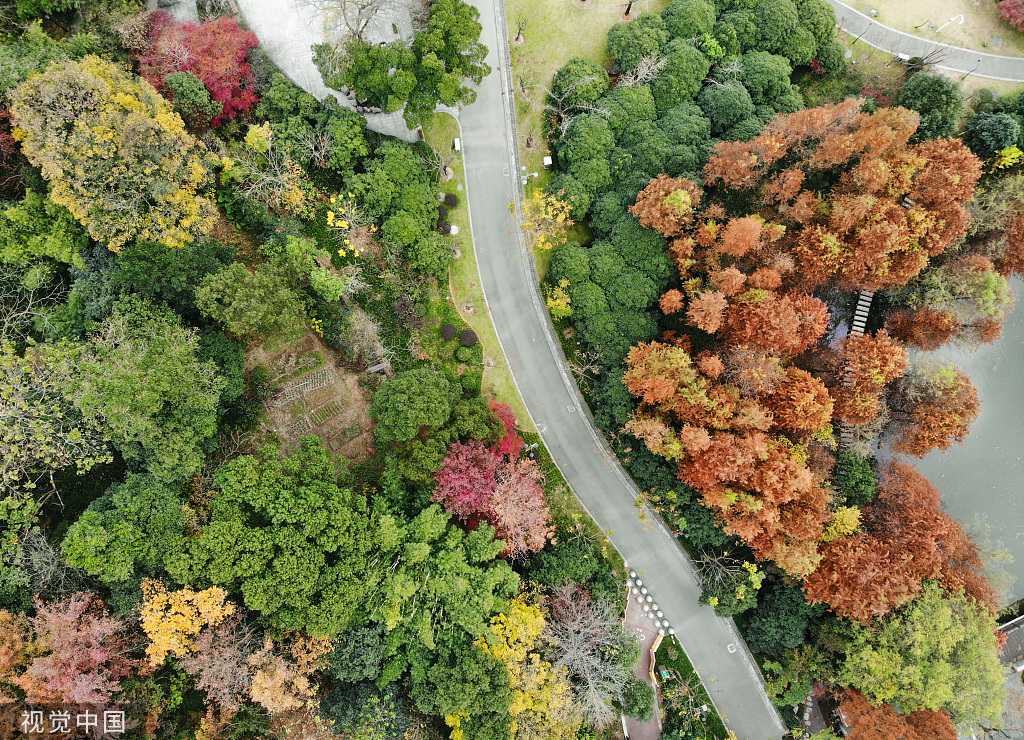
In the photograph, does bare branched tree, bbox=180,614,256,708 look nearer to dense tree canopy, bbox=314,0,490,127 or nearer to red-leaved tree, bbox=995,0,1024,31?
dense tree canopy, bbox=314,0,490,127

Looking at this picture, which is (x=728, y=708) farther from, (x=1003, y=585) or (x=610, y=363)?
(x=610, y=363)

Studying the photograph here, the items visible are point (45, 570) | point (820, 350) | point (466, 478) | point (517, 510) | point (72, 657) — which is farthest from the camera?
point (820, 350)

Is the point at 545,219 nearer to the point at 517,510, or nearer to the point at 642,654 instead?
the point at 517,510

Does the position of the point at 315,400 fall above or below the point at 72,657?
above

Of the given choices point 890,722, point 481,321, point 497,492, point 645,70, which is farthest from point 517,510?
point 645,70

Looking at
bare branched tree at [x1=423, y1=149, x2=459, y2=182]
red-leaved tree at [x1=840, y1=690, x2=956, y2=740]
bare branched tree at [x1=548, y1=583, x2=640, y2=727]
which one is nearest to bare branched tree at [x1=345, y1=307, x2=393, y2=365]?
bare branched tree at [x1=423, y1=149, x2=459, y2=182]

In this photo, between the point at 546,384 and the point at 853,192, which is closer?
the point at 853,192

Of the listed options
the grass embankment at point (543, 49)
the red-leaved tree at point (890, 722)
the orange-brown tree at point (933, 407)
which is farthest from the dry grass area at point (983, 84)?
the red-leaved tree at point (890, 722)
